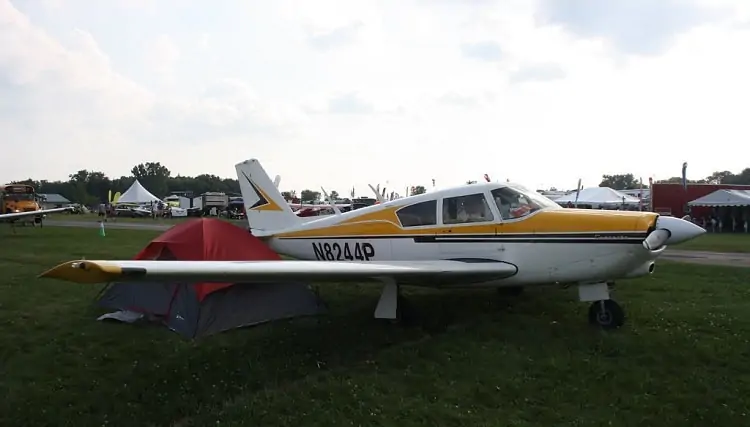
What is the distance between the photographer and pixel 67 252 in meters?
17.7

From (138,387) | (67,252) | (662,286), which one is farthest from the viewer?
(67,252)

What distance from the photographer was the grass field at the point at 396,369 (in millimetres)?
5102

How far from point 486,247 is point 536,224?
748 millimetres

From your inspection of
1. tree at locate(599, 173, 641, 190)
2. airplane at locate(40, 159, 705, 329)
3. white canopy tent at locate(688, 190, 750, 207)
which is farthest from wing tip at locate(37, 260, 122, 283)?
tree at locate(599, 173, 641, 190)

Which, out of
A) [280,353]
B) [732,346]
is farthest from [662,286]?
[280,353]

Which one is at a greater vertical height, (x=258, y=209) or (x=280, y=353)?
(x=258, y=209)

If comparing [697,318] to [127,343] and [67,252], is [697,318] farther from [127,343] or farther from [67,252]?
[67,252]

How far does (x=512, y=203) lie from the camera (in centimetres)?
798

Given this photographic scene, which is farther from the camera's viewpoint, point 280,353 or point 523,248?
point 523,248

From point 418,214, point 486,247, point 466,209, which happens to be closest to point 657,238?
point 486,247

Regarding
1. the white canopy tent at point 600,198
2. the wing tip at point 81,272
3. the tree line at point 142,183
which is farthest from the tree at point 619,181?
the wing tip at point 81,272

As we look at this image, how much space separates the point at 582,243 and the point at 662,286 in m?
4.62

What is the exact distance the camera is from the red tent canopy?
27.4 feet

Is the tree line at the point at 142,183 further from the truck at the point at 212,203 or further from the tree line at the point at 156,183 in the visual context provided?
the truck at the point at 212,203
